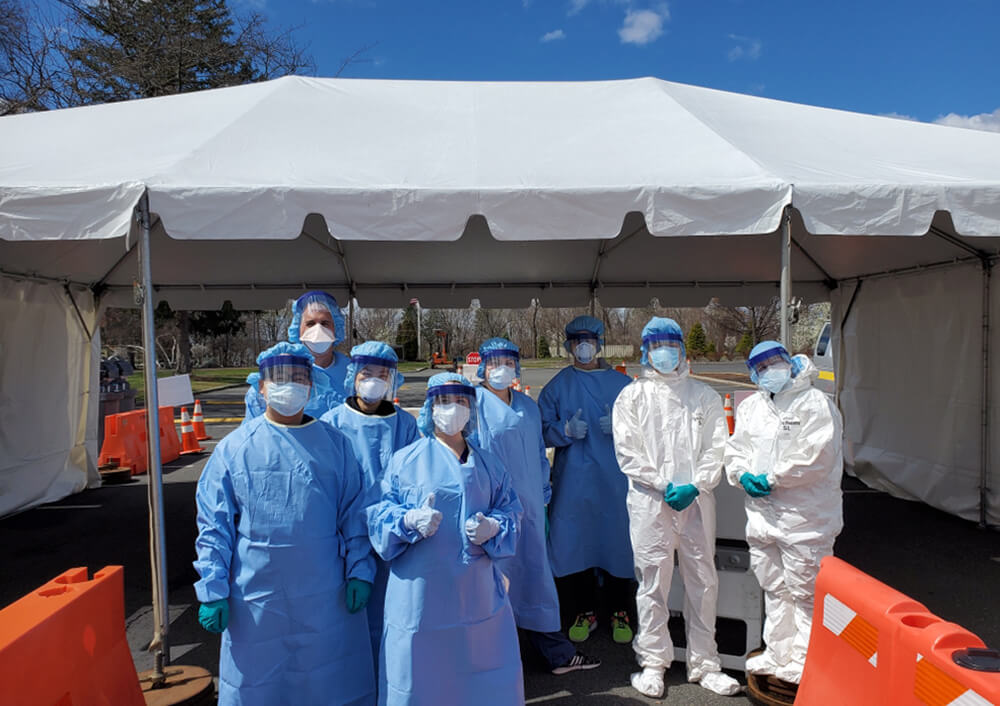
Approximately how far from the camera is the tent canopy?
332 centimetres

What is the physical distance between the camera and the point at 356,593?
8.05 feet

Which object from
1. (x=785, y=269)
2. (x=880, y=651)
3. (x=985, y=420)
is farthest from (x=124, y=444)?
(x=985, y=420)

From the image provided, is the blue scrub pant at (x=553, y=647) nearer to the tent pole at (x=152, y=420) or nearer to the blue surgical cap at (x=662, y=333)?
the blue surgical cap at (x=662, y=333)

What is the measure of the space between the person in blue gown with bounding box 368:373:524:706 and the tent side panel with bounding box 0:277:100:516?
6015 mm

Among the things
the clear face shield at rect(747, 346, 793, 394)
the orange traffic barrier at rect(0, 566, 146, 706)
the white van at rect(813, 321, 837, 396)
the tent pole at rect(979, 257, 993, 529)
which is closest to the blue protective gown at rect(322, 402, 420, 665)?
the orange traffic barrier at rect(0, 566, 146, 706)

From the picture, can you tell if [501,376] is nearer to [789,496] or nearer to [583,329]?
[583,329]

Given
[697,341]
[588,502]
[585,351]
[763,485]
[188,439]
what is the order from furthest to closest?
[697,341] → [188,439] → [585,351] → [588,502] → [763,485]

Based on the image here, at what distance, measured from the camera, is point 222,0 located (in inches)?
733

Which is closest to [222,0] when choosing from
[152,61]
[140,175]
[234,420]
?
[152,61]

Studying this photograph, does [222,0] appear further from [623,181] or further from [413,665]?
[413,665]

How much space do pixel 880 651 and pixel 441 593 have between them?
1.52 meters

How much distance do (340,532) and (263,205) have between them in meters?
1.82

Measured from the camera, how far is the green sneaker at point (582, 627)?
3.71 metres

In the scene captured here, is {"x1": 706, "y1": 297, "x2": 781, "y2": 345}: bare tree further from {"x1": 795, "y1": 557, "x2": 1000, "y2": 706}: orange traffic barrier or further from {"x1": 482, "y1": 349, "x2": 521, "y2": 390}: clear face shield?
{"x1": 795, "y1": 557, "x2": 1000, "y2": 706}: orange traffic barrier
